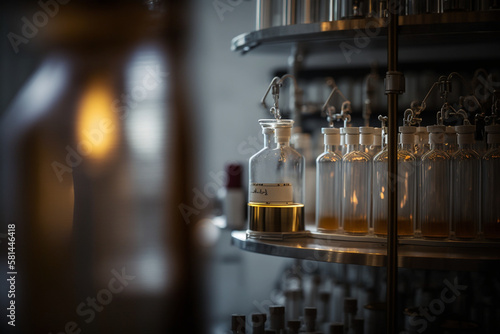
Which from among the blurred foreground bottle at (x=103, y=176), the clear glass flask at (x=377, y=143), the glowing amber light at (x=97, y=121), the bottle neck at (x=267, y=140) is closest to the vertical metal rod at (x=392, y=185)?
the clear glass flask at (x=377, y=143)

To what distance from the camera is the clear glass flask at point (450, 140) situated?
1.16 metres

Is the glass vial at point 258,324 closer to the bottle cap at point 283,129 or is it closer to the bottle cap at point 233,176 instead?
the bottle cap at point 283,129

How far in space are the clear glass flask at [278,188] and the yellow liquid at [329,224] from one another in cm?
5

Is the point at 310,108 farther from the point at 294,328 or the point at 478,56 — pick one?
the point at 294,328

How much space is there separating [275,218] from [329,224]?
13cm

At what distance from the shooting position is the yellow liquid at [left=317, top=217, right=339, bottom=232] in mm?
1258

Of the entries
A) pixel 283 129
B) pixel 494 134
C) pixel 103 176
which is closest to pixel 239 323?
pixel 283 129

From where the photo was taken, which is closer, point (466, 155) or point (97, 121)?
point (466, 155)

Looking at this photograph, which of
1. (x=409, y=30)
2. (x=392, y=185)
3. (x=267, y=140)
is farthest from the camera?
(x=267, y=140)

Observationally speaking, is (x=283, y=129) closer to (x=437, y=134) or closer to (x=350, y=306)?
(x=437, y=134)

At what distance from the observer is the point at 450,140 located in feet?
3.82

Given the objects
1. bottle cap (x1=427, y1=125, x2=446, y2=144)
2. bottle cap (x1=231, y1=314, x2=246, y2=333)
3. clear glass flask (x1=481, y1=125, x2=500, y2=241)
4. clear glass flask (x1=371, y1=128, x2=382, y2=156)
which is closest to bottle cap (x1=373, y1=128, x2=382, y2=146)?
clear glass flask (x1=371, y1=128, x2=382, y2=156)

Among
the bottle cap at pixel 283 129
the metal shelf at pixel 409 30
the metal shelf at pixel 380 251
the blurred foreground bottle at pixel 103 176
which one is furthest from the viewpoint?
the blurred foreground bottle at pixel 103 176

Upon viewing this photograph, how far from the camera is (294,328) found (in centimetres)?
120
